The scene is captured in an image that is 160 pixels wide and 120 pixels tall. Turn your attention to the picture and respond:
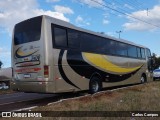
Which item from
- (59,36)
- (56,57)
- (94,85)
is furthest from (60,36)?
(94,85)

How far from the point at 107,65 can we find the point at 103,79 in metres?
1.06

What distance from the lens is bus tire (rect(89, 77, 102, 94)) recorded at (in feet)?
53.9

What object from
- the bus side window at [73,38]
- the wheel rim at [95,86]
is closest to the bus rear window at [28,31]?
the bus side window at [73,38]

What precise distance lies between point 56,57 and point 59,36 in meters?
1.03

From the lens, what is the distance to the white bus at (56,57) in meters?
13.3

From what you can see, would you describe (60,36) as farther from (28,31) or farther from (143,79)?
(143,79)

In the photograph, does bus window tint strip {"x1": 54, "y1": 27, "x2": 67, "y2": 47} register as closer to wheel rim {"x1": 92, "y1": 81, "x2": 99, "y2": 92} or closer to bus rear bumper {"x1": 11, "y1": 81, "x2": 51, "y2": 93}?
bus rear bumper {"x1": 11, "y1": 81, "x2": 51, "y2": 93}

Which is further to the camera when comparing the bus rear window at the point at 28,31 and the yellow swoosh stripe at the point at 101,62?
the yellow swoosh stripe at the point at 101,62

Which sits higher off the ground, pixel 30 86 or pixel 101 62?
pixel 101 62

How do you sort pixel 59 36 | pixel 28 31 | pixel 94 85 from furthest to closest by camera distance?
pixel 94 85 < pixel 28 31 < pixel 59 36

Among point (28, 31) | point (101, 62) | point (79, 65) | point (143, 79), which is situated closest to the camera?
point (28, 31)

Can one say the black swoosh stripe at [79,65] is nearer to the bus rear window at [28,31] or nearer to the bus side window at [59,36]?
the bus side window at [59,36]

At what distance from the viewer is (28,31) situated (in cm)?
1419

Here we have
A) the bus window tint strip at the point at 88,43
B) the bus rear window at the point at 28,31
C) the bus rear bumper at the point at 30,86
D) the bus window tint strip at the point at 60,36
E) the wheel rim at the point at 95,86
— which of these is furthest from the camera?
the wheel rim at the point at 95,86
